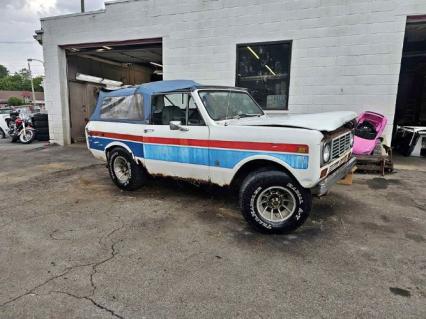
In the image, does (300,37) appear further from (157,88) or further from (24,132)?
(24,132)

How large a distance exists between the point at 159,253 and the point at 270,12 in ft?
23.7

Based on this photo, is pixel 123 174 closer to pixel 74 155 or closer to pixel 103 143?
pixel 103 143

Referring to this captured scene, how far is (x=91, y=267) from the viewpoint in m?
3.07

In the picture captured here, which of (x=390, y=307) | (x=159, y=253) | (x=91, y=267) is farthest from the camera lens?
(x=159, y=253)

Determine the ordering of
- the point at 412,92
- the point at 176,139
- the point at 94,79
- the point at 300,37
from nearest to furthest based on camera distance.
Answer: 1. the point at 176,139
2. the point at 300,37
3. the point at 94,79
4. the point at 412,92

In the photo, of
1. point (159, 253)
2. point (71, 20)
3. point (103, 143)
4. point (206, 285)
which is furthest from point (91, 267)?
point (71, 20)

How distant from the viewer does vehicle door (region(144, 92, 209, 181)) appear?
429cm

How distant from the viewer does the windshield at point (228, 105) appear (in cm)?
440

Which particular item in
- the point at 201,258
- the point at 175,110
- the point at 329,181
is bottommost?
the point at 201,258

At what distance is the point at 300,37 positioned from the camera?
798cm

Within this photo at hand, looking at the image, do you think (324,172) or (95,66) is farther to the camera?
(95,66)


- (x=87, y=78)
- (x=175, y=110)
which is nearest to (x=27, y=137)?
(x=87, y=78)

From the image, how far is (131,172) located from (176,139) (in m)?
1.33

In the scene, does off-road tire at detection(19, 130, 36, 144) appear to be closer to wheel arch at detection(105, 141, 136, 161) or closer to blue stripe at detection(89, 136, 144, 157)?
blue stripe at detection(89, 136, 144, 157)
